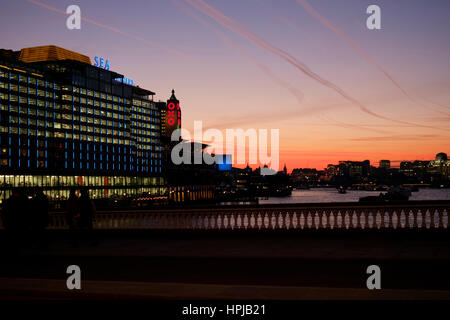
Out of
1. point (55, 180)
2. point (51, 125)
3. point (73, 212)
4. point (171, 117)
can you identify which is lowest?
point (55, 180)

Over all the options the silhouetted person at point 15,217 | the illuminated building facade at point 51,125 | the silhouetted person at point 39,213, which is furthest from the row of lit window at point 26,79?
the silhouetted person at point 15,217

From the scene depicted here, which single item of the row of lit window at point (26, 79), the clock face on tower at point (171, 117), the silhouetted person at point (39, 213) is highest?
the row of lit window at point (26, 79)

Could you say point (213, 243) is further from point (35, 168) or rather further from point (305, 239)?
point (35, 168)

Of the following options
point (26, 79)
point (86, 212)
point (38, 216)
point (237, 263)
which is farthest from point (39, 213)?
point (26, 79)

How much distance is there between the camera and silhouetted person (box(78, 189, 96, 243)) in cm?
1777

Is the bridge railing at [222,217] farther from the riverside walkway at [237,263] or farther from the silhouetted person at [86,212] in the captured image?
the silhouetted person at [86,212]

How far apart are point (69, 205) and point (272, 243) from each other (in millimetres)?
7699

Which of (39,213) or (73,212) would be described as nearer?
(39,213)

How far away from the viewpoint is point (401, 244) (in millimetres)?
16562

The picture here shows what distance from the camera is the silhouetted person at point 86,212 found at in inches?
699

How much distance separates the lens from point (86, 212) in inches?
709

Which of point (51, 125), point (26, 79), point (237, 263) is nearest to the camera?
point (237, 263)

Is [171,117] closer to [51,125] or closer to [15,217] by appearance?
[51,125]

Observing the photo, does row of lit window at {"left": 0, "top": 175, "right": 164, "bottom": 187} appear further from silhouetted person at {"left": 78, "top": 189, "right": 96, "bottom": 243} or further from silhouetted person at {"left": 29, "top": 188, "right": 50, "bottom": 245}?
silhouetted person at {"left": 29, "top": 188, "right": 50, "bottom": 245}
